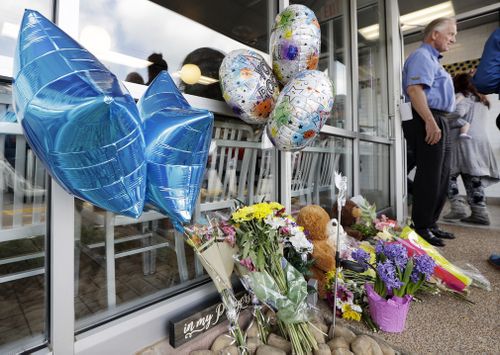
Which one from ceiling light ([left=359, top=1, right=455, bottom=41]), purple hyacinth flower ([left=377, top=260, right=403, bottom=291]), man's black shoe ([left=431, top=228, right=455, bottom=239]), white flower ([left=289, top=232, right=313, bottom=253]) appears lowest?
man's black shoe ([left=431, top=228, right=455, bottom=239])

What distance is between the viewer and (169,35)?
1.27 meters

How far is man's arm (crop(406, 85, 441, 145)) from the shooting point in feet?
6.20

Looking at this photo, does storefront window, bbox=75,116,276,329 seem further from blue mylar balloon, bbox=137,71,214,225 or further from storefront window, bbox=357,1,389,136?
storefront window, bbox=357,1,389,136

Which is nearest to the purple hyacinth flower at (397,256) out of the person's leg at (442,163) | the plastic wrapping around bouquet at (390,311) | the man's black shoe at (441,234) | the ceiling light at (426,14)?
the plastic wrapping around bouquet at (390,311)

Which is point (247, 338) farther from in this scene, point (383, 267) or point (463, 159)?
point (463, 159)

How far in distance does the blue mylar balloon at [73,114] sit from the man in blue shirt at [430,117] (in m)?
1.99

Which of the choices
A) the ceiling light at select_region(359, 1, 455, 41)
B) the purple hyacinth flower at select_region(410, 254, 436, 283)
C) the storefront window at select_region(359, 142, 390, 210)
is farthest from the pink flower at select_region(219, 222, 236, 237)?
the ceiling light at select_region(359, 1, 455, 41)

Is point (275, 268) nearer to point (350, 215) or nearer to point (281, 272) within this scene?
point (281, 272)

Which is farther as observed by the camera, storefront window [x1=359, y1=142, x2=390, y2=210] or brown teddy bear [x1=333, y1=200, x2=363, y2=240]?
storefront window [x1=359, y1=142, x2=390, y2=210]

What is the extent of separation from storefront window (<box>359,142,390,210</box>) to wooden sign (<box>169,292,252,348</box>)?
1.90 m

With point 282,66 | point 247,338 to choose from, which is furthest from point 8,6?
A: point 247,338

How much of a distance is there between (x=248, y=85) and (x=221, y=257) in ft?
2.11

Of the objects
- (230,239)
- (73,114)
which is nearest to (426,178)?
(230,239)

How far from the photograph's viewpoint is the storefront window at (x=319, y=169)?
1.87 metres
